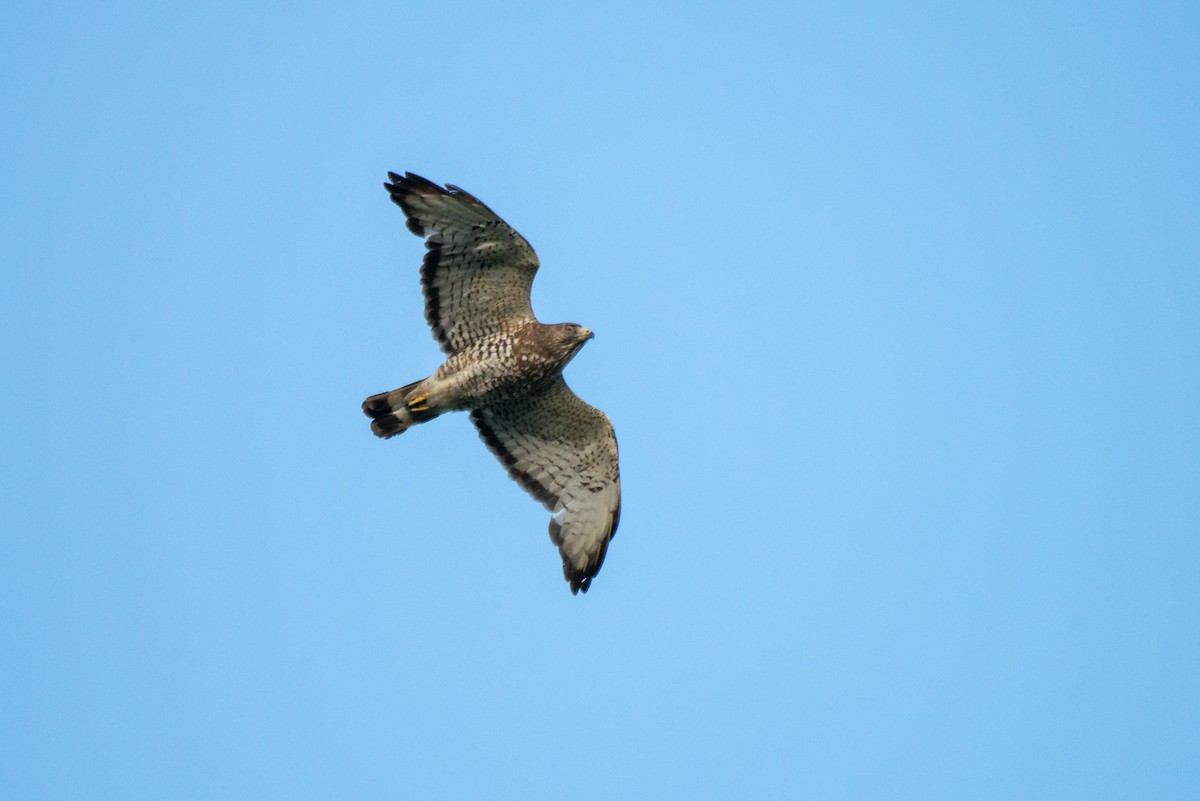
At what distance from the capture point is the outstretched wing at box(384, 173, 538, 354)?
12.4m

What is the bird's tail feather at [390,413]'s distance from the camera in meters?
13.1

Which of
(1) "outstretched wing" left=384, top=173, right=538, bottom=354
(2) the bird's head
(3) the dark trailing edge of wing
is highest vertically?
(1) "outstretched wing" left=384, top=173, right=538, bottom=354

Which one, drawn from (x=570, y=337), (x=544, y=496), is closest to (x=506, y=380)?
(x=570, y=337)

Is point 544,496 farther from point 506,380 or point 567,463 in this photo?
point 506,380

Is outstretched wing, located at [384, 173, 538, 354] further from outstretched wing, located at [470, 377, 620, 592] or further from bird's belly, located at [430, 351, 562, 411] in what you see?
outstretched wing, located at [470, 377, 620, 592]

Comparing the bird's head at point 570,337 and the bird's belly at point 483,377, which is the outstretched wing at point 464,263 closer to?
the bird's belly at point 483,377

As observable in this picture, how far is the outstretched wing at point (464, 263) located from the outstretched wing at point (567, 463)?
2.84ft

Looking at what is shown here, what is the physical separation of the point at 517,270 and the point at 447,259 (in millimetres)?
629

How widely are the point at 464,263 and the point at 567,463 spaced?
2264 millimetres

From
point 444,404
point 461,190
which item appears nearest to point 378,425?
point 444,404

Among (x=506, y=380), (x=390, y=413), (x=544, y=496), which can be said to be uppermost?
(x=506, y=380)

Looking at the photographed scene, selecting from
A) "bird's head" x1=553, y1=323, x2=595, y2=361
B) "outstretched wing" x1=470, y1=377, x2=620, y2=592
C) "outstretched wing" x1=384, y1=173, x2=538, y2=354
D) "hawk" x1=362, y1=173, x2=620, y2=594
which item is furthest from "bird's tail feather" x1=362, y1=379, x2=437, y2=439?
"bird's head" x1=553, y1=323, x2=595, y2=361

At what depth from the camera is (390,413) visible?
1316cm

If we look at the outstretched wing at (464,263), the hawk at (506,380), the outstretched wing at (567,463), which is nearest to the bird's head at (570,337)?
the hawk at (506,380)
